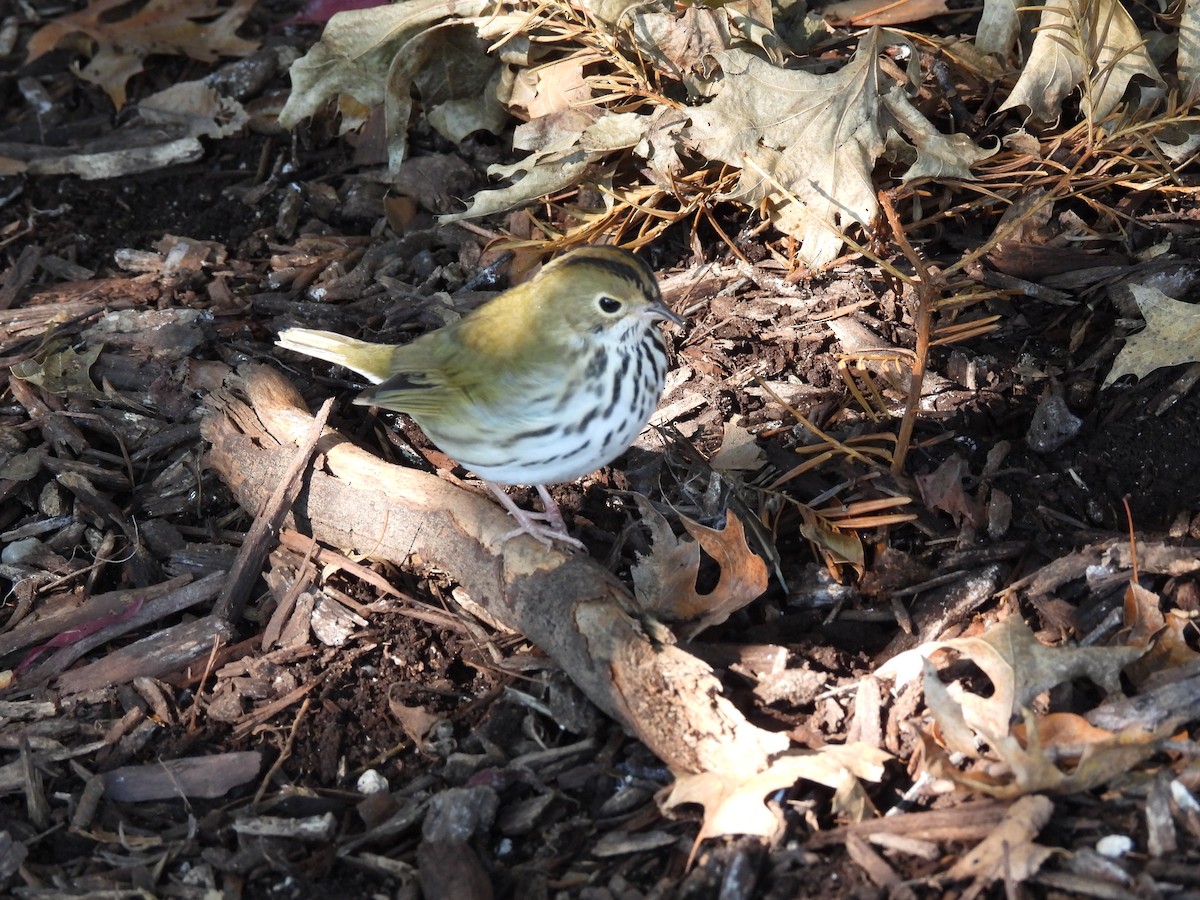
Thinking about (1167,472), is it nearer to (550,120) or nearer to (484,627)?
(484,627)

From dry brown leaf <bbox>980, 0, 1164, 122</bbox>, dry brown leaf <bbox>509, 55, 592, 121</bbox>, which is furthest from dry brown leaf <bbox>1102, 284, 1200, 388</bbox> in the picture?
dry brown leaf <bbox>509, 55, 592, 121</bbox>

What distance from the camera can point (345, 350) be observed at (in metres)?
4.39

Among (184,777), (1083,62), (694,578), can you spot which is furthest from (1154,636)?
(184,777)

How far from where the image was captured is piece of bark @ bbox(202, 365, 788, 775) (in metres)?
3.05

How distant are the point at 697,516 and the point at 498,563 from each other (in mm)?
705

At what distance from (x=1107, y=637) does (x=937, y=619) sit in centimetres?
48

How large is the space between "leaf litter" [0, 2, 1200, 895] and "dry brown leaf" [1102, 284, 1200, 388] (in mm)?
14

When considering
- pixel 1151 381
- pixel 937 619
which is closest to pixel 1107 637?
pixel 937 619

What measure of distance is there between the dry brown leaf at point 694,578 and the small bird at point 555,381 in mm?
326

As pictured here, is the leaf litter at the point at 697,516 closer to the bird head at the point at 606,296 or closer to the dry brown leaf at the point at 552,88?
the dry brown leaf at the point at 552,88

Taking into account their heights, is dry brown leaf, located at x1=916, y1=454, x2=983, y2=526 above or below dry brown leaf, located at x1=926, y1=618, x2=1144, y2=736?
below

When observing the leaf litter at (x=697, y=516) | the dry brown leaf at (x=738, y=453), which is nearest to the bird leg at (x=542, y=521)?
the leaf litter at (x=697, y=516)

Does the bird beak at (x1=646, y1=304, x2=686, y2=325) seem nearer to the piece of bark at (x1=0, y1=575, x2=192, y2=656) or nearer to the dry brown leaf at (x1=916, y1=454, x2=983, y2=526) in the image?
the dry brown leaf at (x1=916, y1=454, x2=983, y2=526)

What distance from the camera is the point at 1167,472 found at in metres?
3.85
